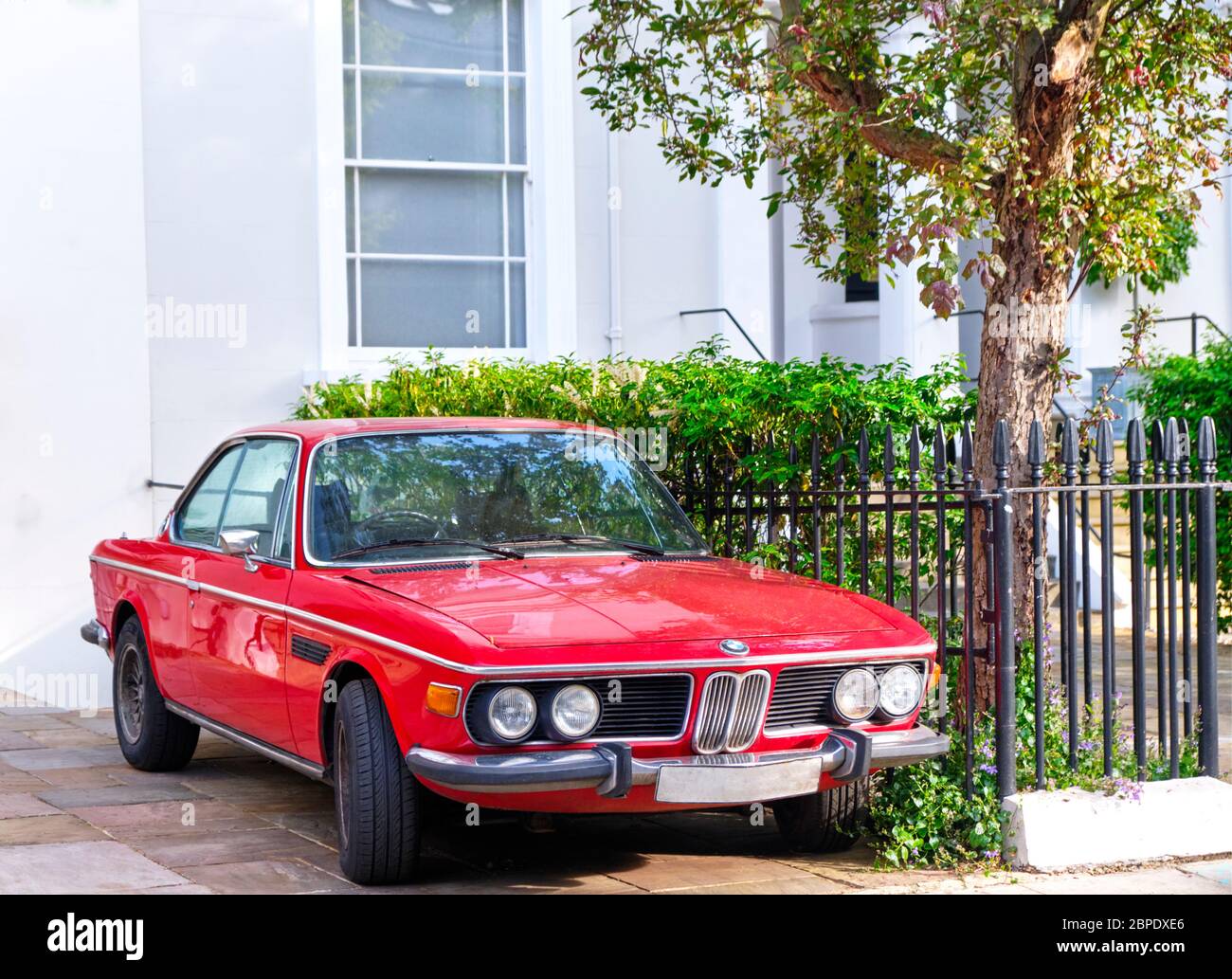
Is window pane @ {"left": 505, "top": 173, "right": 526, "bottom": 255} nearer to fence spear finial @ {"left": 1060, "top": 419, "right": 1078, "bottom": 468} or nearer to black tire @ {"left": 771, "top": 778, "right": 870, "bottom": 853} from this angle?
fence spear finial @ {"left": 1060, "top": 419, "right": 1078, "bottom": 468}

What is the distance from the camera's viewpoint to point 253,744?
6.43 metres

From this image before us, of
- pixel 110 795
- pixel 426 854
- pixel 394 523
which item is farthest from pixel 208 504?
pixel 426 854

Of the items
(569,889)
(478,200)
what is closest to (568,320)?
(478,200)

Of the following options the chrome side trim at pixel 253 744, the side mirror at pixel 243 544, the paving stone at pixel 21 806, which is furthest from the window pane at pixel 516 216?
the paving stone at pixel 21 806

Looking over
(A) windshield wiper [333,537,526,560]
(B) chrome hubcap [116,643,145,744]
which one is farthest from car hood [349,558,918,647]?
(B) chrome hubcap [116,643,145,744]

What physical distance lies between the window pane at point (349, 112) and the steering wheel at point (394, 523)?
5485 millimetres

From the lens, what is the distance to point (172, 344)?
34.9 ft

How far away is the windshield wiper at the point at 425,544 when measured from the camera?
6039 mm

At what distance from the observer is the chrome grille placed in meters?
5.15

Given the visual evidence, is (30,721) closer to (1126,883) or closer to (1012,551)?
(1012,551)

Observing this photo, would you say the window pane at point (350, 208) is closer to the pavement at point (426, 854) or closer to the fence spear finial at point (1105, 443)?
the pavement at point (426, 854)

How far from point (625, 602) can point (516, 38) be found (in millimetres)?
7123

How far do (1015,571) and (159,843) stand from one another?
11.7ft
